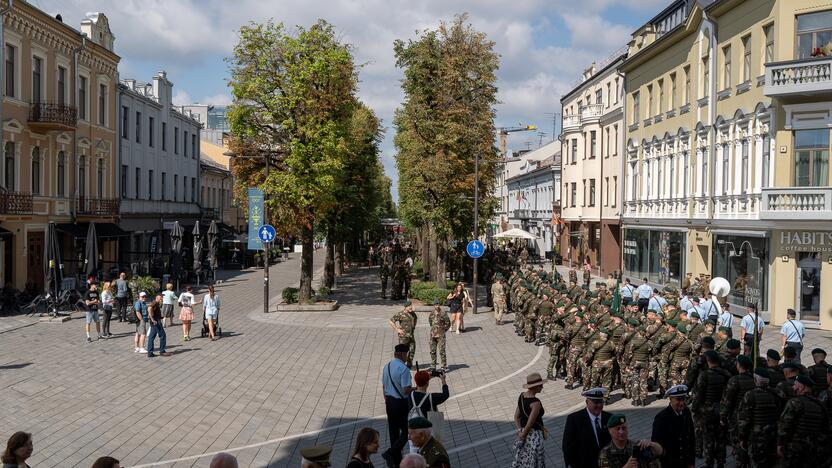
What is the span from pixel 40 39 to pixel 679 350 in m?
28.8

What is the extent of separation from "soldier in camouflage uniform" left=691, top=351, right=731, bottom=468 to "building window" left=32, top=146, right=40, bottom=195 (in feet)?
93.7

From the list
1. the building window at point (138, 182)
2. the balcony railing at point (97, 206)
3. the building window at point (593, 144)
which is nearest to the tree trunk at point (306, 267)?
the balcony railing at point (97, 206)

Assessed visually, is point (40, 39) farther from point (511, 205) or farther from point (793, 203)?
point (511, 205)

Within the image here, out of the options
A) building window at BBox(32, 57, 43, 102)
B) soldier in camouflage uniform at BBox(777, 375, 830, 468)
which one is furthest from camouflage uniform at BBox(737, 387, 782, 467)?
building window at BBox(32, 57, 43, 102)

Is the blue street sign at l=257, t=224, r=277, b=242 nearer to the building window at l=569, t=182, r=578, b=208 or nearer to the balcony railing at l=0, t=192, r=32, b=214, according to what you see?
the balcony railing at l=0, t=192, r=32, b=214

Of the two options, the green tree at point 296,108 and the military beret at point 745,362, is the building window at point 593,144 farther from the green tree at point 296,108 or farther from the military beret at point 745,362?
the military beret at point 745,362

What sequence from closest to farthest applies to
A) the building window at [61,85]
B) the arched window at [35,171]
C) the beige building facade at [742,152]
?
1. the beige building facade at [742,152]
2. the arched window at [35,171]
3. the building window at [61,85]

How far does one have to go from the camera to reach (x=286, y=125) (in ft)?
96.7

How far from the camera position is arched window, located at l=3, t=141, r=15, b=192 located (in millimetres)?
29344

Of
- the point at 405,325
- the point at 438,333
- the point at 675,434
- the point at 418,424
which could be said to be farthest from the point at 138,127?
the point at 675,434

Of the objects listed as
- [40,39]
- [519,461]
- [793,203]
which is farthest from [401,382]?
[40,39]

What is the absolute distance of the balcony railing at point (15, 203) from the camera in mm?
27516

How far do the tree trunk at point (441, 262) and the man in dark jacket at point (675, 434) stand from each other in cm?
2465

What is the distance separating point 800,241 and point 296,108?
61.0 feet
